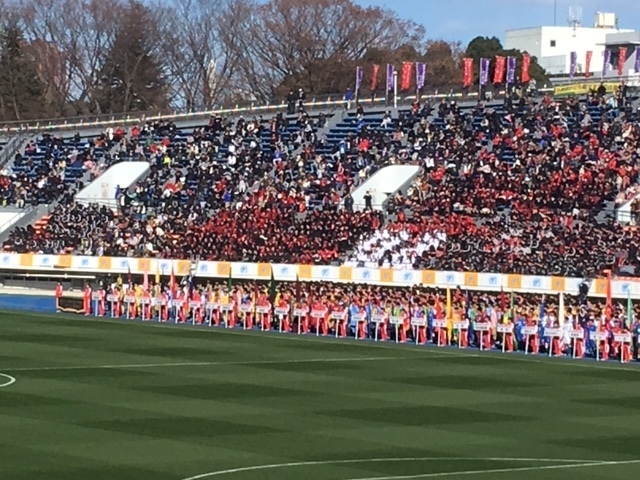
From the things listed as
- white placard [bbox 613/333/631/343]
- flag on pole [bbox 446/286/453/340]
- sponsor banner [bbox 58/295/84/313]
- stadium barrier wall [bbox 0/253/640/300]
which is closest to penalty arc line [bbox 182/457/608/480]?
white placard [bbox 613/333/631/343]

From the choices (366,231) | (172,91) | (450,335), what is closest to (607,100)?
(366,231)

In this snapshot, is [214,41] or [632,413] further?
[214,41]

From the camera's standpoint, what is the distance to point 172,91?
107m

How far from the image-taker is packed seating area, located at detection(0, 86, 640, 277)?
50156 millimetres

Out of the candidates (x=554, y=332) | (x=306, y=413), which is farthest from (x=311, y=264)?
(x=306, y=413)

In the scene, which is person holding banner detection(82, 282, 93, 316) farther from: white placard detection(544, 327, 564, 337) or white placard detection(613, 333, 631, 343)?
white placard detection(613, 333, 631, 343)

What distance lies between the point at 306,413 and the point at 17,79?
8268 cm

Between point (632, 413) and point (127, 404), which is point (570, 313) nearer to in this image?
point (632, 413)

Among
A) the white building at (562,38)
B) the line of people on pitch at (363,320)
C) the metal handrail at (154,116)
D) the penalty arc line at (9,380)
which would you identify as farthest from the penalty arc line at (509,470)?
the white building at (562,38)

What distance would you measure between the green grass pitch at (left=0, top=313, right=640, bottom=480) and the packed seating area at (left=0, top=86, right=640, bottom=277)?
12846mm

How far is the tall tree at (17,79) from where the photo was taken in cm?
10156

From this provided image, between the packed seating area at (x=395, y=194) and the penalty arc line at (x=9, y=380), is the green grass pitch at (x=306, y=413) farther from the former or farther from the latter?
the packed seating area at (x=395, y=194)

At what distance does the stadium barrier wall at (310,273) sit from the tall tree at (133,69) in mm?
43974

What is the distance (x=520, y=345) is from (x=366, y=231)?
56.2 ft
